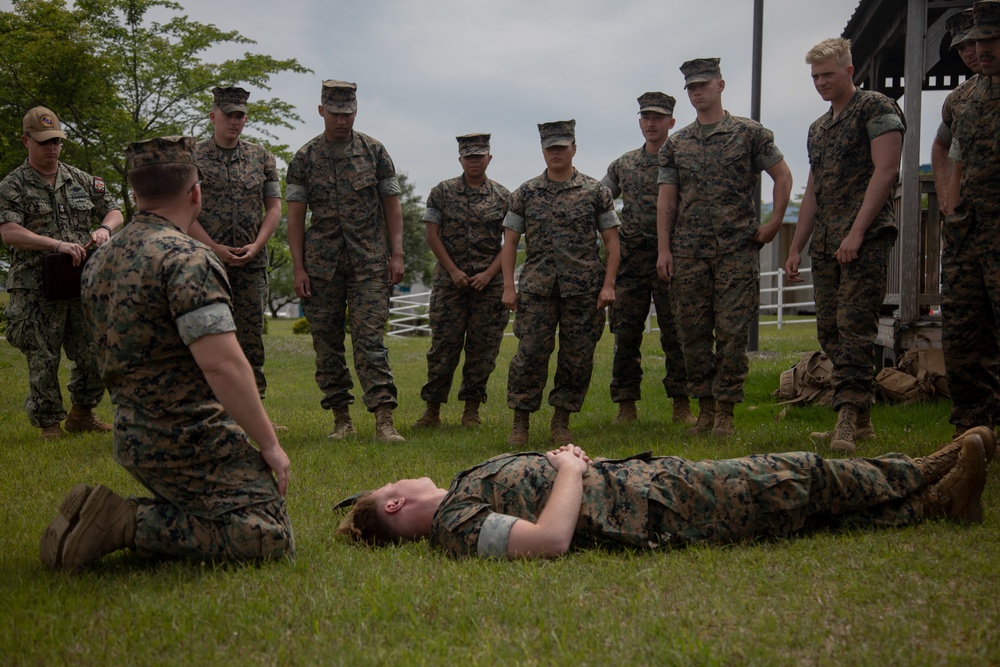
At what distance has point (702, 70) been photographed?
256 inches

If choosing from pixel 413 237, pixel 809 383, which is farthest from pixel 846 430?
pixel 413 237

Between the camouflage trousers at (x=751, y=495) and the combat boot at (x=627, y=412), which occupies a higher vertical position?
the camouflage trousers at (x=751, y=495)

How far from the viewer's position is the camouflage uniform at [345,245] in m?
7.16

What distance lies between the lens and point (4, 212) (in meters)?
6.90

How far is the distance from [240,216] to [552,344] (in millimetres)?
2845

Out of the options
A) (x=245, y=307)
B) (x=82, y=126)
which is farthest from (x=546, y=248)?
(x=82, y=126)

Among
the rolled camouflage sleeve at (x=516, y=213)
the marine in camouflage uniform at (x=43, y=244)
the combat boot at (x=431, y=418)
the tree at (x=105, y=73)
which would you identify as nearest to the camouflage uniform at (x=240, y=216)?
the marine in camouflage uniform at (x=43, y=244)

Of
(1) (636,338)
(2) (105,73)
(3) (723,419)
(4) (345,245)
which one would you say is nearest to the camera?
(3) (723,419)

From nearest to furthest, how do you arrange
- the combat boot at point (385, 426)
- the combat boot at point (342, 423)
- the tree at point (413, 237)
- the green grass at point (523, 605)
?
1. the green grass at point (523, 605)
2. the combat boot at point (385, 426)
3. the combat boot at point (342, 423)
4. the tree at point (413, 237)

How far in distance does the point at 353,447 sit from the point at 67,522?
2.97 meters

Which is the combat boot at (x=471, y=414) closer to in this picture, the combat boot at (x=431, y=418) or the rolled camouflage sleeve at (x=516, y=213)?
the combat boot at (x=431, y=418)

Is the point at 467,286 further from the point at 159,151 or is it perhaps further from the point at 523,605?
the point at 523,605

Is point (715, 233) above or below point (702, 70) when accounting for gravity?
below

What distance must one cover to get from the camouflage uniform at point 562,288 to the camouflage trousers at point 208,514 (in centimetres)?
322
